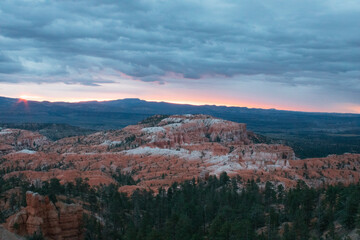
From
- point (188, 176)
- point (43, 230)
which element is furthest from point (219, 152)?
point (43, 230)

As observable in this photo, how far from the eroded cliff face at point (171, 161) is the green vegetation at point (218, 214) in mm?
17421

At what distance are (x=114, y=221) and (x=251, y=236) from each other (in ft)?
56.1

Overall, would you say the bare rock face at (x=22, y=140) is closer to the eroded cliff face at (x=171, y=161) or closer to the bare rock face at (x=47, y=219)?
the eroded cliff face at (x=171, y=161)

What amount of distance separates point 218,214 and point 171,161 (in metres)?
63.9

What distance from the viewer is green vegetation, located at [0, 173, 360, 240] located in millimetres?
35094

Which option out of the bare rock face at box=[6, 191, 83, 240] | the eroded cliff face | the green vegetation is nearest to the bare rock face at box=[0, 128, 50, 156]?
the eroded cliff face

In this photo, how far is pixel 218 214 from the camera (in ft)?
138

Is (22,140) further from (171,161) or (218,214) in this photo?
(218,214)

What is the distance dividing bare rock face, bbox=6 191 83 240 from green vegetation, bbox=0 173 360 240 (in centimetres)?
215

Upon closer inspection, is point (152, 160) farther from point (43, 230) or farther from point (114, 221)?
point (43, 230)

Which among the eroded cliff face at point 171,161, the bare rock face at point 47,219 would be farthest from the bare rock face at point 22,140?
the bare rock face at point 47,219

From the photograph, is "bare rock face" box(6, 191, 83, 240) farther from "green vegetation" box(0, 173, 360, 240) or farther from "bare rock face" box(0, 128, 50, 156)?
"bare rock face" box(0, 128, 50, 156)

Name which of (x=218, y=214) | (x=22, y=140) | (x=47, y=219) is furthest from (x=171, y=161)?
(x=22, y=140)

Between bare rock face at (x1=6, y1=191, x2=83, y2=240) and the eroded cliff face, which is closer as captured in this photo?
bare rock face at (x1=6, y1=191, x2=83, y2=240)
